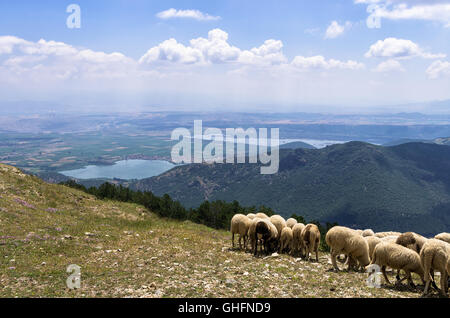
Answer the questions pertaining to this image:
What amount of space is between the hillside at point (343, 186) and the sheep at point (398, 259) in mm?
113867

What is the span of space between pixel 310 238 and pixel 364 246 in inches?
96.2

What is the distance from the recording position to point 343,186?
15075cm

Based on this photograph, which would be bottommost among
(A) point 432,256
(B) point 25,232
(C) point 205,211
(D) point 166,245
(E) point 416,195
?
(E) point 416,195

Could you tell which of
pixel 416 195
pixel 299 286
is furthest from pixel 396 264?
pixel 416 195

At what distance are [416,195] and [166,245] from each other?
527 feet

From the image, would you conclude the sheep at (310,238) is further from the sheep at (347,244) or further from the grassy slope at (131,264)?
the sheep at (347,244)

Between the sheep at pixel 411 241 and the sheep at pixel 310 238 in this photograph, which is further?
the sheep at pixel 310 238

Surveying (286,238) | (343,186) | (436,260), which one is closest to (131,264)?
(286,238)

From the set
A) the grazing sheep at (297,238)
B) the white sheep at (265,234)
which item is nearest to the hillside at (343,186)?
the grazing sheep at (297,238)

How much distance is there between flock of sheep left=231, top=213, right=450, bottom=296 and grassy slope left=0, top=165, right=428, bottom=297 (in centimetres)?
86

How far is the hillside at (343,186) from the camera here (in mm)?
122375

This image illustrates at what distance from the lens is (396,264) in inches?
Result: 410

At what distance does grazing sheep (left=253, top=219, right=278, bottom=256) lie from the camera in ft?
48.9

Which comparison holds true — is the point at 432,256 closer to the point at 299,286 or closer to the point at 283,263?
the point at 299,286
